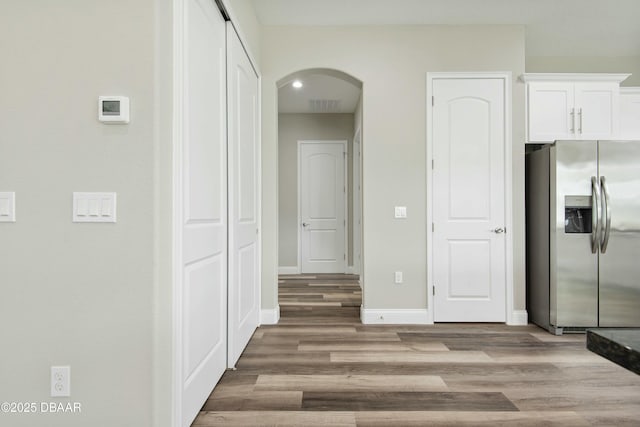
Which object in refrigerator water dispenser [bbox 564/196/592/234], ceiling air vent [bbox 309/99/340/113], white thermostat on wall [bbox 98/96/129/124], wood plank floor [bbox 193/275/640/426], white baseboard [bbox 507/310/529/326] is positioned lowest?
wood plank floor [bbox 193/275/640/426]

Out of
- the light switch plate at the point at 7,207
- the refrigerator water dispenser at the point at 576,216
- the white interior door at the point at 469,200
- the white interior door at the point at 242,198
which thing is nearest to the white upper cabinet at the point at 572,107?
the white interior door at the point at 469,200

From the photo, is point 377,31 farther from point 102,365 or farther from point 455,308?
point 102,365

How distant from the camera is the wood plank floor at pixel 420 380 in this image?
190 cm

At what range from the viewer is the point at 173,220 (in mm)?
1543

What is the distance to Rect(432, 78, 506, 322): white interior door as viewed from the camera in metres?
3.47

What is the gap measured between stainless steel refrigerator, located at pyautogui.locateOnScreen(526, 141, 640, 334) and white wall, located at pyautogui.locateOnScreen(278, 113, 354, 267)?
361cm

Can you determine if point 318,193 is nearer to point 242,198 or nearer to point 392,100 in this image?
point 392,100

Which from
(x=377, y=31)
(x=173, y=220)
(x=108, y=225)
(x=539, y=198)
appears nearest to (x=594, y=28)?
(x=539, y=198)

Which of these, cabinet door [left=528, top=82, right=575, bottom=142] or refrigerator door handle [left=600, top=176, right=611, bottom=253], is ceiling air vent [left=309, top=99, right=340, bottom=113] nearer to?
cabinet door [left=528, top=82, right=575, bottom=142]

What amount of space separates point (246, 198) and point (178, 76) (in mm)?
1431

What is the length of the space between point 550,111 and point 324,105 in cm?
338

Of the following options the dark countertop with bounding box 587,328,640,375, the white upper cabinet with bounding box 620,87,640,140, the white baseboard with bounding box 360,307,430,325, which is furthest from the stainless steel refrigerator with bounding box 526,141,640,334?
the dark countertop with bounding box 587,328,640,375

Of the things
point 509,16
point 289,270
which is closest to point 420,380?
point 509,16

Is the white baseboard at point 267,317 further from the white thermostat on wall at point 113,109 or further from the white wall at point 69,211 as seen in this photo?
the white thermostat on wall at point 113,109
